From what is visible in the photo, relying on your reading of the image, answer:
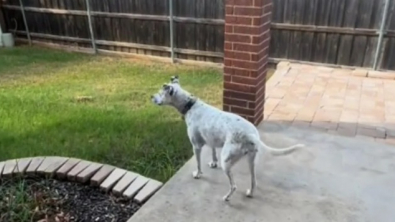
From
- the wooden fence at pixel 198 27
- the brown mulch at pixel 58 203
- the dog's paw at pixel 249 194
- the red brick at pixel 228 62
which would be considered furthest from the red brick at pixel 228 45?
the wooden fence at pixel 198 27

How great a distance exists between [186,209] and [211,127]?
1.70ft

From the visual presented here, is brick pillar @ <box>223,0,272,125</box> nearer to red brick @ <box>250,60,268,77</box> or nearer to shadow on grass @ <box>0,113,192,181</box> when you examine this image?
red brick @ <box>250,60,268,77</box>

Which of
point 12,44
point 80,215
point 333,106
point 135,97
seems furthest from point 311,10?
point 12,44

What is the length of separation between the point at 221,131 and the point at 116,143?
1.45m

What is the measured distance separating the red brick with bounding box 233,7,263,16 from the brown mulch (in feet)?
5.31

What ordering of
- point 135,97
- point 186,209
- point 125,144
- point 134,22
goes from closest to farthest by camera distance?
point 186,209, point 125,144, point 135,97, point 134,22

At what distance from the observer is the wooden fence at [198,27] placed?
17.0 feet

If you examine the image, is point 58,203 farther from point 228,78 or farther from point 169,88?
point 228,78

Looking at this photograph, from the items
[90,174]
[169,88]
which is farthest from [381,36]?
[90,174]

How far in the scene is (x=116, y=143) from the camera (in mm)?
3260

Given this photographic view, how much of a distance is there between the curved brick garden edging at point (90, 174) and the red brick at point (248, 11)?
143 centimetres

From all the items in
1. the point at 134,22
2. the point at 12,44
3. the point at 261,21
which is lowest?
the point at 12,44

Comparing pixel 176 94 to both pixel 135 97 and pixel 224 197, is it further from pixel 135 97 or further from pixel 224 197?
pixel 135 97

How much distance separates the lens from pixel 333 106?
A: 3816mm
